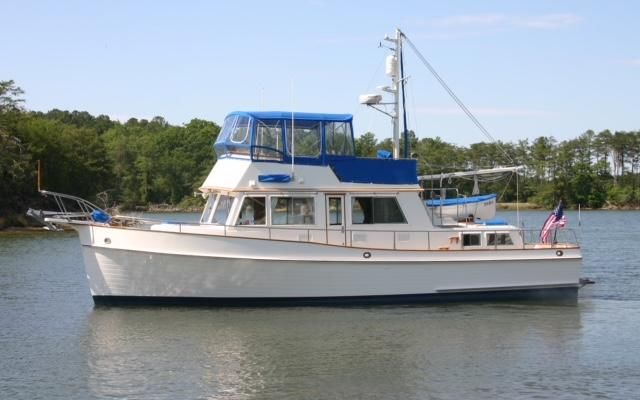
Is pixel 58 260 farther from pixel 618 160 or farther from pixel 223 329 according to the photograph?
pixel 618 160

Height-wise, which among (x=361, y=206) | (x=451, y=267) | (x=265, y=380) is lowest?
(x=265, y=380)

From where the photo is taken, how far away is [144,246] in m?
18.0

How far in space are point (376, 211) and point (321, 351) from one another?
5.21 metres

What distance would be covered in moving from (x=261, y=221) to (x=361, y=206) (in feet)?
7.52

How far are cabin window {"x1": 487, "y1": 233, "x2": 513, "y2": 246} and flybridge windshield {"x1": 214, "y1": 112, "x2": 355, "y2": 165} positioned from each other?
3.68 metres

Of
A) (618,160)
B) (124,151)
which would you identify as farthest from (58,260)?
(618,160)

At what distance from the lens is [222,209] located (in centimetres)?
1931

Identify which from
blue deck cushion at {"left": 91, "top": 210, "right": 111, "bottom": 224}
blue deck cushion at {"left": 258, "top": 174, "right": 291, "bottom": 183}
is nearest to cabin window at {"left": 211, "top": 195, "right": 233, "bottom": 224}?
blue deck cushion at {"left": 258, "top": 174, "right": 291, "bottom": 183}

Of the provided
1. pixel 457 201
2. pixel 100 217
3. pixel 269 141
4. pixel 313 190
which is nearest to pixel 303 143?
pixel 269 141

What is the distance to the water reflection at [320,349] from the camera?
1311 cm

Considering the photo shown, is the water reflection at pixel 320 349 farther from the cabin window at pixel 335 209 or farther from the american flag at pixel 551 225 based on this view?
the cabin window at pixel 335 209

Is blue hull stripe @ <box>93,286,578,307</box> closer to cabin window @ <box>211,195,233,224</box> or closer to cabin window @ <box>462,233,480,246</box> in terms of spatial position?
→ cabin window @ <box>462,233,480,246</box>

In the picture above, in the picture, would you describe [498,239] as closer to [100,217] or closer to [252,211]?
[252,211]

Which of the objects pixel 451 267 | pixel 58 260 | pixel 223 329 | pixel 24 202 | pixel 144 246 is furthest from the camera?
pixel 24 202
